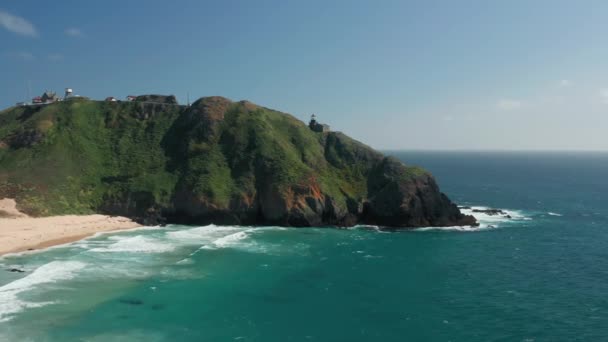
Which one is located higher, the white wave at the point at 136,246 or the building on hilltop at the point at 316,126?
the building on hilltop at the point at 316,126

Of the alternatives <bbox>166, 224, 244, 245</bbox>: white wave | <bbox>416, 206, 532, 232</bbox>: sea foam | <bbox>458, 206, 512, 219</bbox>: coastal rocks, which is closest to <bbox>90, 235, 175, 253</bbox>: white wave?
<bbox>166, 224, 244, 245</bbox>: white wave

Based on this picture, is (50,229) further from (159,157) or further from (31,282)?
(159,157)

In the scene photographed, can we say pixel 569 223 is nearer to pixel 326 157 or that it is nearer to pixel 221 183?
pixel 326 157

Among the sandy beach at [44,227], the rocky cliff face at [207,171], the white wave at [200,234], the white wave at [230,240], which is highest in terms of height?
the rocky cliff face at [207,171]

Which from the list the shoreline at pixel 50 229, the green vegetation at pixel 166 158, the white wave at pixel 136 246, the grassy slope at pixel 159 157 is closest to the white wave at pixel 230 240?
the white wave at pixel 136 246

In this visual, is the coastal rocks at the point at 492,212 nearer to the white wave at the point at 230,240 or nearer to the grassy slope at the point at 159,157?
the grassy slope at the point at 159,157

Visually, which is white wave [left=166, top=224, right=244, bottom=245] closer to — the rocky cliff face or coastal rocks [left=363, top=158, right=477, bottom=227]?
the rocky cliff face

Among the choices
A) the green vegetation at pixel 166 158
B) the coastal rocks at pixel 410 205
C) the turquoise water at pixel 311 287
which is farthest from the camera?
the coastal rocks at pixel 410 205

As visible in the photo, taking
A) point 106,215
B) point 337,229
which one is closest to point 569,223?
point 337,229
